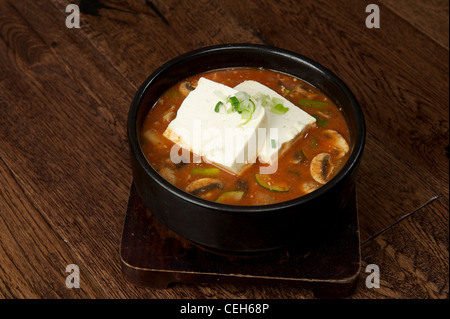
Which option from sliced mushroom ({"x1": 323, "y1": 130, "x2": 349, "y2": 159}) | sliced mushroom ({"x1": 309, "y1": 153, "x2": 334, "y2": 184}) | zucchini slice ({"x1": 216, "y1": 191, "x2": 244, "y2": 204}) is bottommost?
zucchini slice ({"x1": 216, "y1": 191, "x2": 244, "y2": 204})

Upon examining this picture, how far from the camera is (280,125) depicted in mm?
2033

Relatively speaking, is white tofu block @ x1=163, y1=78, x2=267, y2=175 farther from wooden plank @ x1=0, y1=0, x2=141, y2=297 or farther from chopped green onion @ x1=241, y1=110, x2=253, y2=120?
wooden plank @ x1=0, y1=0, x2=141, y2=297

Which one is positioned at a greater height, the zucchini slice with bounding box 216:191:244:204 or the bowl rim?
the bowl rim

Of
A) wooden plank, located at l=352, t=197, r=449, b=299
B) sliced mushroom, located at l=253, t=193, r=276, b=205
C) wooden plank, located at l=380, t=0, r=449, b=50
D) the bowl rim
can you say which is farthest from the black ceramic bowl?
wooden plank, located at l=380, t=0, r=449, b=50

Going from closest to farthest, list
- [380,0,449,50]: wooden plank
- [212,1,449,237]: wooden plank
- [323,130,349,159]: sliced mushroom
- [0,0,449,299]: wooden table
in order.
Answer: [323,130,349,159]: sliced mushroom, [0,0,449,299]: wooden table, [212,1,449,237]: wooden plank, [380,0,449,50]: wooden plank

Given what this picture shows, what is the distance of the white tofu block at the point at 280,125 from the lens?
1.96 metres

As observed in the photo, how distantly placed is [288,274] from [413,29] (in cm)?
Answer: 155

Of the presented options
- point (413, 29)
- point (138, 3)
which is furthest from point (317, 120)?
point (138, 3)

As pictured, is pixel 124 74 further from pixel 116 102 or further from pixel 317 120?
pixel 317 120

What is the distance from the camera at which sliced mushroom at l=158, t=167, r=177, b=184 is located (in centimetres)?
194

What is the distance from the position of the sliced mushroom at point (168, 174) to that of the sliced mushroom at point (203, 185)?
0.06 meters

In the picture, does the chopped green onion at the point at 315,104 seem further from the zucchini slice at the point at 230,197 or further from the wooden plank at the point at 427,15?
the wooden plank at the point at 427,15

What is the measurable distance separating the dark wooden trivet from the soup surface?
0.19 metres

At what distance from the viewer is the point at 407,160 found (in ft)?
8.03
